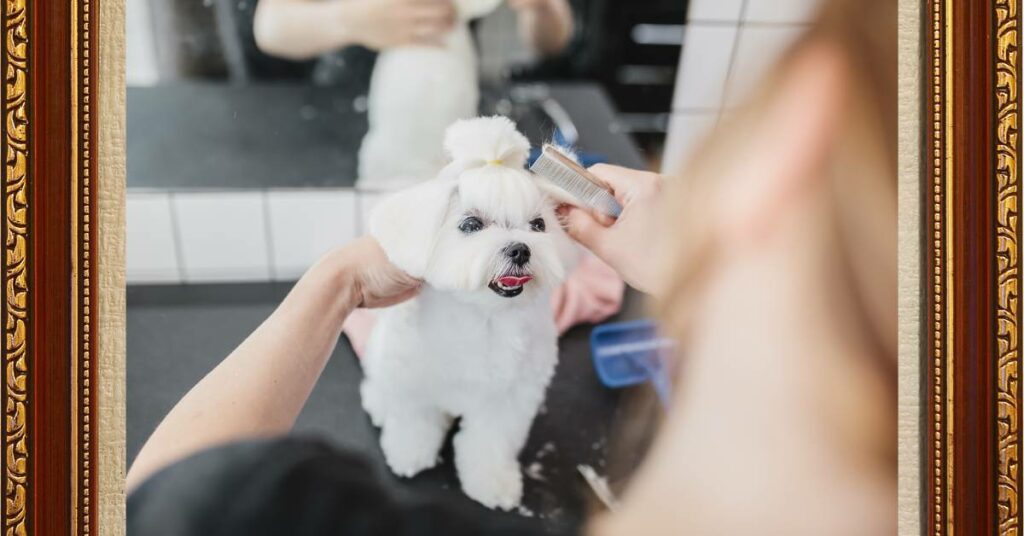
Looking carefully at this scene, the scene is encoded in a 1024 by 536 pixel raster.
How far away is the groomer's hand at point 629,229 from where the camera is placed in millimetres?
1086

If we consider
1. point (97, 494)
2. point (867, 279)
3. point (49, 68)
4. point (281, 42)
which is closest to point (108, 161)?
point (49, 68)

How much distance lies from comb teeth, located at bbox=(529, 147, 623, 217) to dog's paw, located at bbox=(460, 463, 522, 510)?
1.20ft

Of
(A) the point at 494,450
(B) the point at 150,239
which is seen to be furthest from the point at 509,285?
(B) the point at 150,239

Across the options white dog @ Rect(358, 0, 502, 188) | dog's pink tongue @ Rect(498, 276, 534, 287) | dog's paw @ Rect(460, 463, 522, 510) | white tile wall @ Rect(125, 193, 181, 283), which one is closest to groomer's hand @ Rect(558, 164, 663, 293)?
dog's pink tongue @ Rect(498, 276, 534, 287)

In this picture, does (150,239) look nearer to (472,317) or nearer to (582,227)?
(472,317)

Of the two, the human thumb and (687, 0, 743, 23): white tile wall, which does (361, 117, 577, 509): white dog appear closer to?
the human thumb

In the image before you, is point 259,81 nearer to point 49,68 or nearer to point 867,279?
point 49,68

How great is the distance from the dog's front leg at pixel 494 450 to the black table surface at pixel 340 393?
0.01 m

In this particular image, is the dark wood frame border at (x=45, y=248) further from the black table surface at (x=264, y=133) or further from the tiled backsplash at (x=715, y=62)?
the tiled backsplash at (x=715, y=62)

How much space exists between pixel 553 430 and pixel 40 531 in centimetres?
64

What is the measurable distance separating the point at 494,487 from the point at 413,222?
0.37m

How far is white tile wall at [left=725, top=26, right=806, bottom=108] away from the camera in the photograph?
3.67 feet

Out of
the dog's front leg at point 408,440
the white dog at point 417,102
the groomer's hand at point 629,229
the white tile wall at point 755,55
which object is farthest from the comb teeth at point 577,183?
the dog's front leg at point 408,440

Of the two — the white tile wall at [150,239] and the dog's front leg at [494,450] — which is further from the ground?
the white tile wall at [150,239]
